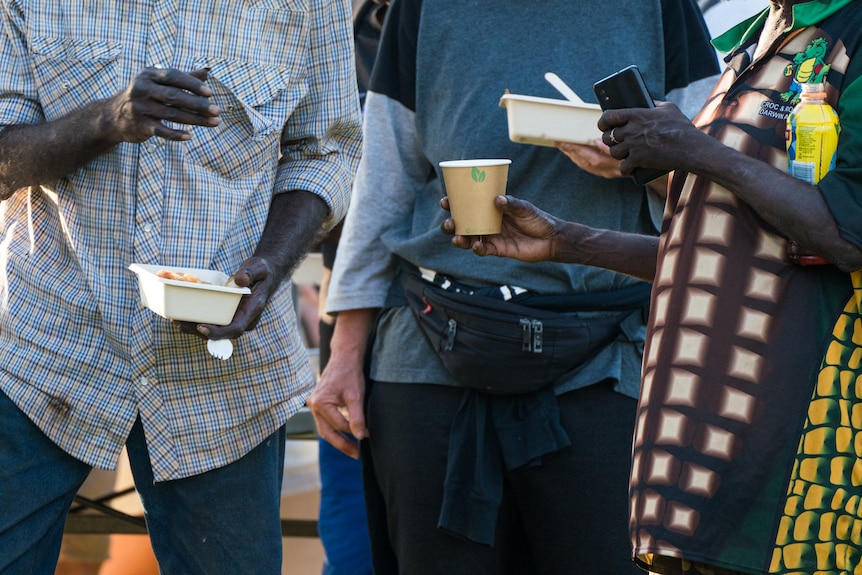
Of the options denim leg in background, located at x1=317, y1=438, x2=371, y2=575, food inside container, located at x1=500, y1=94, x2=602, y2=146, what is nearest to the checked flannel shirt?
food inside container, located at x1=500, y1=94, x2=602, y2=146

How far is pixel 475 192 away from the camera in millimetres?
2354

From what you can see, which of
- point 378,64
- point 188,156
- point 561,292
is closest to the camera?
point 188,156

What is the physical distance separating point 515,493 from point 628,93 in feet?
3.86

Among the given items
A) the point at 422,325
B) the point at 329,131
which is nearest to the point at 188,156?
the point at 329,131

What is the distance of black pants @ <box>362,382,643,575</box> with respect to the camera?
276cm

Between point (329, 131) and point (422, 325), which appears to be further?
point (422, 325)

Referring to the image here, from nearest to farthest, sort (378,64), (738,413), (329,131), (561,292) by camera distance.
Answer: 1. (738,413)
2. (329,131)
3. (561,292)
4. (378,64)

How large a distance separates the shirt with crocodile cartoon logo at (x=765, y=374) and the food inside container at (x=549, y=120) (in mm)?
687

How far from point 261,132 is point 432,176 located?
2.69ft

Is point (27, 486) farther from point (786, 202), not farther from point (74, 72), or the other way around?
point (786, 202)

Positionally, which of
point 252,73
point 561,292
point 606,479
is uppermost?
point 252,73

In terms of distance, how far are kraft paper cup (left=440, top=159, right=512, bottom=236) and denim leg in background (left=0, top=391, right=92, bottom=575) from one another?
3.08 ft

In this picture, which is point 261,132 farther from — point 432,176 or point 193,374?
point 432,176

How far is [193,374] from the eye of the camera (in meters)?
2.39
